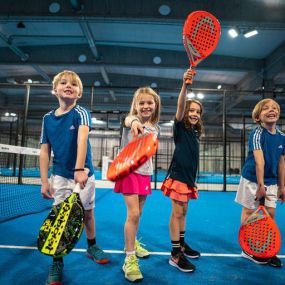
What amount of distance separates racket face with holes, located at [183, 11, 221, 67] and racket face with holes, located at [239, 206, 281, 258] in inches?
60.4

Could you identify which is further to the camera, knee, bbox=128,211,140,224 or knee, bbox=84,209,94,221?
knee, bbox=84,209,94,221

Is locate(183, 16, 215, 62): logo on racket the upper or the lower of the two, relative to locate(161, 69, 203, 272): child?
upper

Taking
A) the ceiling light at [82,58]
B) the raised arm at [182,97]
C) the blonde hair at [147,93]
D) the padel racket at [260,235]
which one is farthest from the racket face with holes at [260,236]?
the ceiling light at [82,58]

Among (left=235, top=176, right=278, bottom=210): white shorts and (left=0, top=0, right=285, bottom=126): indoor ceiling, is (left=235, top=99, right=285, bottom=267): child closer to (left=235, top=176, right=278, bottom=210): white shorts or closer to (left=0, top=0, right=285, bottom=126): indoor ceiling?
(left=235, top=176, right=278, bottom=210): white shorts

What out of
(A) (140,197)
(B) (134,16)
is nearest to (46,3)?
(B) (134,16)

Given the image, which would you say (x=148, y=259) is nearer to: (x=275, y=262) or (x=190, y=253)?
(x=190, y=253)

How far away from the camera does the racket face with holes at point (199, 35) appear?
2.24m

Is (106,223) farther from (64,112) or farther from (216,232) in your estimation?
(64,112)

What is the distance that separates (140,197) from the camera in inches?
93.4

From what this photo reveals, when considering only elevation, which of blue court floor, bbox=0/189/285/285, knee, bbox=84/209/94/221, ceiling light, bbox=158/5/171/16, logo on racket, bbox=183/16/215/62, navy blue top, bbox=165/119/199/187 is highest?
ceiling light, bbox=158/5/171/16

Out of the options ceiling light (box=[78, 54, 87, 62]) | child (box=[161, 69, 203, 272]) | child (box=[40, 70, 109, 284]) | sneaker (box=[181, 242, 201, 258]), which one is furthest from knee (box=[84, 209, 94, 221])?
ceiling light (box=[78, 54, 87, 62])

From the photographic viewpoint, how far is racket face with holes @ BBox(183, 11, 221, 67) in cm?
224

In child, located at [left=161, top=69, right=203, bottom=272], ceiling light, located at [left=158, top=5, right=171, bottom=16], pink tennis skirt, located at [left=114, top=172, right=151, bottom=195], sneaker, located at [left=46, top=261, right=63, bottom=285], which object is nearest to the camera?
sneaker, located at [left=46, top=261, right=63, bottom=285]

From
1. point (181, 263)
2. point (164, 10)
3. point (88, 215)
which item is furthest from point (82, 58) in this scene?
point (181, 263)
